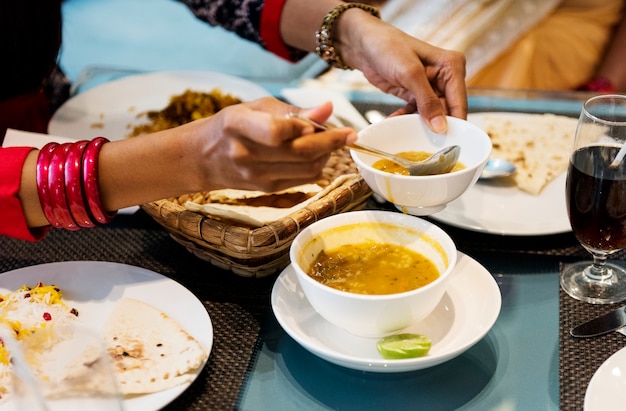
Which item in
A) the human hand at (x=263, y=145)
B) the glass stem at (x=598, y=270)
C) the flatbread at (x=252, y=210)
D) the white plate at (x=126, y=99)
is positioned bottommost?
the glass stem at (x=598, y=270)

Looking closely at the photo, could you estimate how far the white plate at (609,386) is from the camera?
3.59 ft

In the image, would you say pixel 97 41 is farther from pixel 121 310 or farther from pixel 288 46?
pixel 121 310

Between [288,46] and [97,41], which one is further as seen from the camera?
[97,41]

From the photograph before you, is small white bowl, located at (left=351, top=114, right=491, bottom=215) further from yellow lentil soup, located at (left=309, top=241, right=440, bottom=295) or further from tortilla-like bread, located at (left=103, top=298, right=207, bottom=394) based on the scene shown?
tortilla-like bread, located at (left=103, top=298, right=207, bottom=394)

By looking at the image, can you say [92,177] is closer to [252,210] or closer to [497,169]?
[252,210]

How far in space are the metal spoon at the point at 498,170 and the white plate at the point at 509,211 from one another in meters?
0.02

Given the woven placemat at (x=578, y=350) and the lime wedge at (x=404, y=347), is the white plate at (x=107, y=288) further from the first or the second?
the woven placemat at (x=578, y=350)

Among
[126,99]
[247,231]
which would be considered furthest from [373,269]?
[126,99]

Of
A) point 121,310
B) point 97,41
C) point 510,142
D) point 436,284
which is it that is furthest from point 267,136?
point 97,41

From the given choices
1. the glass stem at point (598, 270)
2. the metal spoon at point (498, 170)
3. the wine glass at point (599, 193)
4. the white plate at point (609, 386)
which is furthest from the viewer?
the metal spoon at point (498, 170)

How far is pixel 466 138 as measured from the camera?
1.49 m

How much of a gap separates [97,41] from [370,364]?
3220mm

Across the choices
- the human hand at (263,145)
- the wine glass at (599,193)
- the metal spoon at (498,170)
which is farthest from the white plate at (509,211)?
the human hand at (263,145)

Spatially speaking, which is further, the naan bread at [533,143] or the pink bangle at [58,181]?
the naan bread at [533,143]
